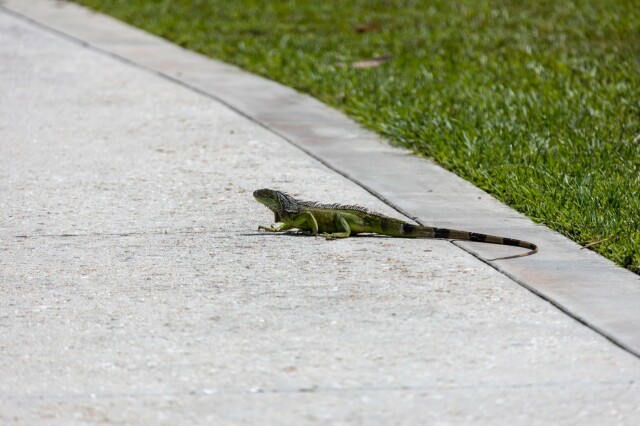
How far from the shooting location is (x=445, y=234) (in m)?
6.28

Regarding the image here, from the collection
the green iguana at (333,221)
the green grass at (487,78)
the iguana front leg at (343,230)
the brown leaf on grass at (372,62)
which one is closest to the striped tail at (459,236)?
the green iguana at (333,221)

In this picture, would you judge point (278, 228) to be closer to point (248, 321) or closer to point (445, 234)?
point (445, 234)

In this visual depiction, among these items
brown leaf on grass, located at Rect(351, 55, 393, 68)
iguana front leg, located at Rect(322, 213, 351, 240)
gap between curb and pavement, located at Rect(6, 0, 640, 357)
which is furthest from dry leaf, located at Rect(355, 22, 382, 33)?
iguana front leg, located at Rect(322, 213, 351, 240)

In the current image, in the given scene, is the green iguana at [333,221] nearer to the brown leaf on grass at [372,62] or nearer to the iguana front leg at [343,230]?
the iguana front leg at [343,230]

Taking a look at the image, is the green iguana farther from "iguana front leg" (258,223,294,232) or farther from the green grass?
the green grass

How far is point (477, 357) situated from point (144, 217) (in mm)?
2827

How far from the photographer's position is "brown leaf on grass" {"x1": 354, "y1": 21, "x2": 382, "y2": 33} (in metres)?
14.6

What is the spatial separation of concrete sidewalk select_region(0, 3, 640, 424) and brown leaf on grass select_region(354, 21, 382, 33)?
6546 mm


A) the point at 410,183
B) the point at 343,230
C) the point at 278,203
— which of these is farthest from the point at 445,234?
the point at 410,183

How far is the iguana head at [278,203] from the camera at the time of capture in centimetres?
656

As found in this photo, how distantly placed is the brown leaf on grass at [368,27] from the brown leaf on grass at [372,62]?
2.07 metres

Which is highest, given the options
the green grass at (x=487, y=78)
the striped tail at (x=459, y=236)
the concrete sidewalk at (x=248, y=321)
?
the green grass at (x=487, y=78)

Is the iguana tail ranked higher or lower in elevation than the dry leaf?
lower

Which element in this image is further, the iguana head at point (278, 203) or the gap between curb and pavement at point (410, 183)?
the iguana head at point (278, 203)
